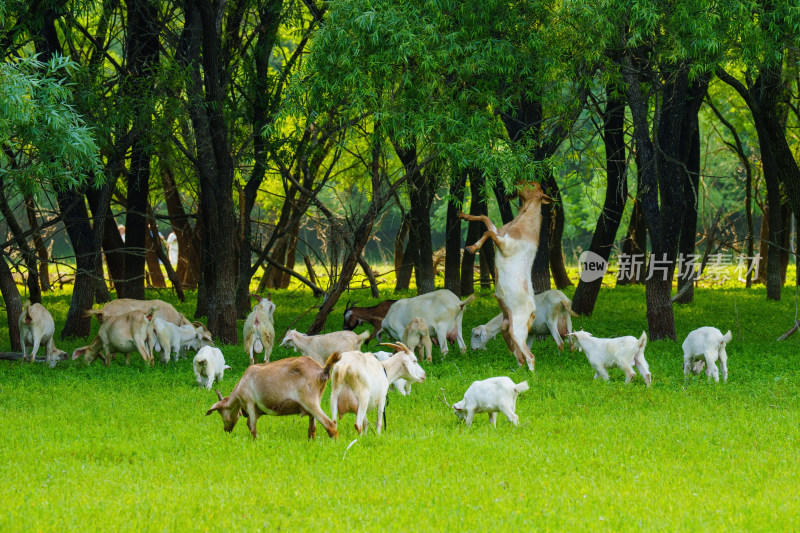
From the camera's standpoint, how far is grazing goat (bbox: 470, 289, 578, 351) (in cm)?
1469

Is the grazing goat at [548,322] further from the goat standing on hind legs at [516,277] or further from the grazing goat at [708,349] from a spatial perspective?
the grazing goat at [708,349]

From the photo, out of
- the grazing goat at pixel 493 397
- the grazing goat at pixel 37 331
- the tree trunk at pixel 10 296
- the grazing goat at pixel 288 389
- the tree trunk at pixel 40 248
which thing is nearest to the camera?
the grazing goat at pixel 288 389

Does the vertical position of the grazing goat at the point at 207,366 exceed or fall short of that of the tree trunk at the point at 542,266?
it falls short

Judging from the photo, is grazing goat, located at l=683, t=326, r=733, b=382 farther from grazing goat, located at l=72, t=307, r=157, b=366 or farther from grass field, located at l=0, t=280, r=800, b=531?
grazing goat, located at l=72, t=307, r=157, b=366

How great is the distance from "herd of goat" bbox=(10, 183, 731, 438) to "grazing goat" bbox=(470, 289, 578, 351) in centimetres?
2

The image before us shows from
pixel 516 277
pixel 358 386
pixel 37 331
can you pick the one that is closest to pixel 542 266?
pixel 516 277

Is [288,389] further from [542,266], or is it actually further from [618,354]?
[542,266]

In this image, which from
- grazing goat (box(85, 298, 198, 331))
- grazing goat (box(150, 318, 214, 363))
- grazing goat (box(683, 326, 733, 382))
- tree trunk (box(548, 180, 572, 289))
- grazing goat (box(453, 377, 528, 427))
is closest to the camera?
grazing goat (box(453, 377, 528, 427))

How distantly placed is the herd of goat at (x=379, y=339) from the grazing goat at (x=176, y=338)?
0.07 ft

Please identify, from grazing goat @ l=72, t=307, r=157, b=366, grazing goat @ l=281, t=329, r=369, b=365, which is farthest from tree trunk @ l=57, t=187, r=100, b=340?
grazing goat @ l=281, t=329, r=369, b=365

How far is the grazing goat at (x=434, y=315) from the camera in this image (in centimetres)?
1477

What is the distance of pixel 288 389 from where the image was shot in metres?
7.65

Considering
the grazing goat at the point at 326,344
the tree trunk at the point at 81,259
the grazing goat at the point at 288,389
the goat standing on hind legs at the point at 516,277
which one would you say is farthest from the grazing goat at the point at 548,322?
the tree trunk at the point at 81,259

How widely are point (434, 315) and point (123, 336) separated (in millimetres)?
4965
